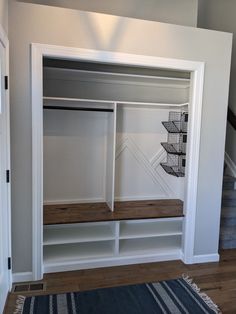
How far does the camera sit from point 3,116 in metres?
2.09

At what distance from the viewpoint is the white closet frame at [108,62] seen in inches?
91.9

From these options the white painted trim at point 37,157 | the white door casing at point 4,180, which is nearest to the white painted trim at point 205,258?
the white painted trim at point 37,157

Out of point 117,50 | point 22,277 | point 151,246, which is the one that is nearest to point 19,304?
point 22,277

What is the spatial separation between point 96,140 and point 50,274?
1.54 meters

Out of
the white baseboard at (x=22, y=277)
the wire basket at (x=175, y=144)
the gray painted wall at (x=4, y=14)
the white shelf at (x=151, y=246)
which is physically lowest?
the white baseboard at (x=22, y=277)

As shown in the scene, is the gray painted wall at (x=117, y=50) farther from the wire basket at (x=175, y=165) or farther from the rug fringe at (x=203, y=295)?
the wire basket at (x=175, y=165)

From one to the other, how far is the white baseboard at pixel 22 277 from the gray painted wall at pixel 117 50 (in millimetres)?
45

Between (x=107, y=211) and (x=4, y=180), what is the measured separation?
121 centimetres

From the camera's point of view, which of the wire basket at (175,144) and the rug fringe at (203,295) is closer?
the rug fringe at (203,295)

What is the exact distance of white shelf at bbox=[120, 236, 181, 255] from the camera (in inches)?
115

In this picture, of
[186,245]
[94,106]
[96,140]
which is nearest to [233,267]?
[186,245]

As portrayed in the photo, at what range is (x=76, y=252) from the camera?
9.30 ft

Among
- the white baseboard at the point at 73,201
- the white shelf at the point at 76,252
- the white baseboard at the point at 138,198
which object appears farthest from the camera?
the white baseboard at the point at 138,198

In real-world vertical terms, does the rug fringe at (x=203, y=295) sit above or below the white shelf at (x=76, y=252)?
below
